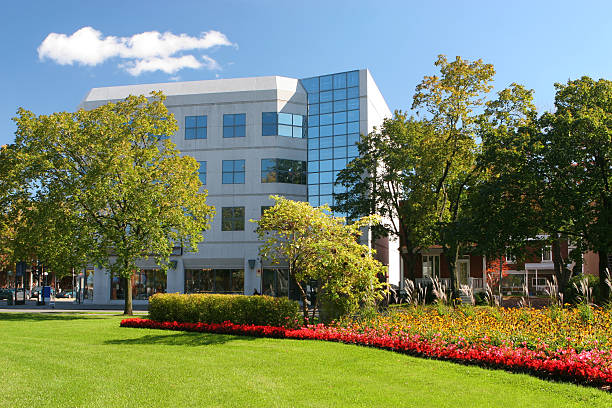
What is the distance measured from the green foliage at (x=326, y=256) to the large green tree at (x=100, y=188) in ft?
35.8

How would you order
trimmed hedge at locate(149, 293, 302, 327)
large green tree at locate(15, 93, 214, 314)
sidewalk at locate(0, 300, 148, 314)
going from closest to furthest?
1. trimmed hedge at locate(149, 293, 302, 327)
2. large green tree at locate(15, 93, 214, 314)
3. sidewalk at locate(0, 300, 148, 314)

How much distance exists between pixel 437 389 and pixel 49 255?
73.1ft

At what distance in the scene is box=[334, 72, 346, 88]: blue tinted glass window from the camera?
4056 cm

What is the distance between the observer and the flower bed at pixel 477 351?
947 cm

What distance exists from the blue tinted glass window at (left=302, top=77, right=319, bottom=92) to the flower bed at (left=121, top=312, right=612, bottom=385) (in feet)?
91.8

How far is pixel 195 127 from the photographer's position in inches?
1634

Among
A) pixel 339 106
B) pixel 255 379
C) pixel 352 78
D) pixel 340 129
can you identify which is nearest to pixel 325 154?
pixel 340 129

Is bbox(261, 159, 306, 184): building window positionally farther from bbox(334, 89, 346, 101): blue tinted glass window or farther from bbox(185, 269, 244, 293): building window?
bbox(185, 269, 244, 293): building window

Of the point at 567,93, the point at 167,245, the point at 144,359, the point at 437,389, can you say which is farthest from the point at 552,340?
the point at 167,245

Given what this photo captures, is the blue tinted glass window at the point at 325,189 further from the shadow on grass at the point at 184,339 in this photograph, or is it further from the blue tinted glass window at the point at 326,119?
the shadow on grass at the point at 184,339

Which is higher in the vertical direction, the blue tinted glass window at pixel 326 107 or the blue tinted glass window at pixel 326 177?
the blue tinted glass window at pixel 326 107

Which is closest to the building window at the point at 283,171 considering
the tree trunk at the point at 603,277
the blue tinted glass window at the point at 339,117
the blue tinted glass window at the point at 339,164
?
the blue tinted glass window at the point at 339,164

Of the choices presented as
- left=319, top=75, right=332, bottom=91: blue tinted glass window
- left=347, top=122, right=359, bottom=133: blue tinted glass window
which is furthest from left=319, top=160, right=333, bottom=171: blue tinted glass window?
left=319, top=75, right=332, bottom=91: blue tinted glass window

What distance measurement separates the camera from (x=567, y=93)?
24.8 meters
